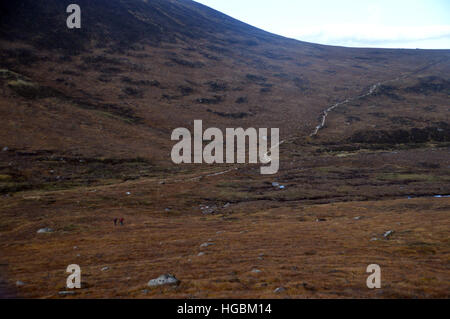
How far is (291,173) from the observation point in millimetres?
41406

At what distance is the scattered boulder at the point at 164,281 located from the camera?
10.9 metres

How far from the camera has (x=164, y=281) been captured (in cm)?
1098

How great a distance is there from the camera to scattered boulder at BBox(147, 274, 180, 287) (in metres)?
10.9

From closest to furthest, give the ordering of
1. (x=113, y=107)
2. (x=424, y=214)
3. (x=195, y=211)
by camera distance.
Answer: (x=424, y=214), (x=195, y=211), (x=113, y=107)

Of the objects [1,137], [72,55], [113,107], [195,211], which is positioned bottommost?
[195,211]

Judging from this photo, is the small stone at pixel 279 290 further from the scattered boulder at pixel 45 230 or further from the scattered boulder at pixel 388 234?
the scattered boulder at pixel 45 230

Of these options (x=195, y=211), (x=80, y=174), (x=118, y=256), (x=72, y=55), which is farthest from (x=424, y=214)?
(x=72, y=55)

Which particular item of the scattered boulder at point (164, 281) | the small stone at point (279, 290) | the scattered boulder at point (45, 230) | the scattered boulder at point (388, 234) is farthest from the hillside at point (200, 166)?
the scattered boulder at point (388, 234)

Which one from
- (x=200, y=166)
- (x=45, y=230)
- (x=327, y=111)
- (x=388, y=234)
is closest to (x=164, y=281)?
(x=388, y=234)

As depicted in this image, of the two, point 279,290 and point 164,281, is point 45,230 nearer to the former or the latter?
point 164,281

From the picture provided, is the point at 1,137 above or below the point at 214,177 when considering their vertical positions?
above
